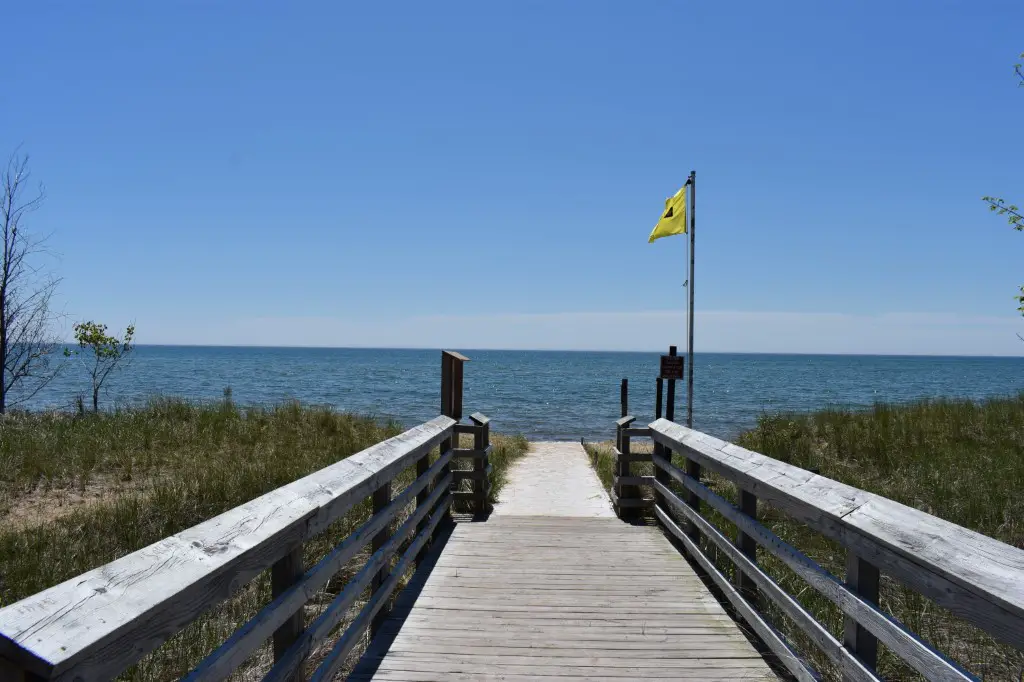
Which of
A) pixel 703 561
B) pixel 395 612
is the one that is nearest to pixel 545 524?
pixel 703 561

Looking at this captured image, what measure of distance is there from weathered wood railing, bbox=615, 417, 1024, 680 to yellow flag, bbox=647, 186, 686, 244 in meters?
10.4

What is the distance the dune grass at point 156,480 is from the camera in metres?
5.86

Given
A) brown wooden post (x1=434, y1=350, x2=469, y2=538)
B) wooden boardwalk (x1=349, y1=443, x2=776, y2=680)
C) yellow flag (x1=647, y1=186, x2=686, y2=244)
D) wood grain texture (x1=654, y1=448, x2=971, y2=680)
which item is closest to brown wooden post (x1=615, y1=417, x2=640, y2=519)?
wooden boardwalk (x1=349, y1=443, x2=776, y2=680)

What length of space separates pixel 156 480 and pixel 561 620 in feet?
23.8

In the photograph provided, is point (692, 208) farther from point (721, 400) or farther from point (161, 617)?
point (721, 400)

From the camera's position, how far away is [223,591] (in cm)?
234

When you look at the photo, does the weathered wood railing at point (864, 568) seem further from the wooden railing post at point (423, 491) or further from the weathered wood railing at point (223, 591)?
the wooden railing post at point (423, 491)

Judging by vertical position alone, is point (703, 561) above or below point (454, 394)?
below

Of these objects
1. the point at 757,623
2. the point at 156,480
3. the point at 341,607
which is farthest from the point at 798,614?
the point at 156,480

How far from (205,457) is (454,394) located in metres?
5.77

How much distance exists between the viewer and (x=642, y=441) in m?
20.4

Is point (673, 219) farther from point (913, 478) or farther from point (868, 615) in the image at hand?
point (868, 615)

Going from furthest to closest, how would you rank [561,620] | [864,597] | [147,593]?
[561,620], [864,597], [147,593]

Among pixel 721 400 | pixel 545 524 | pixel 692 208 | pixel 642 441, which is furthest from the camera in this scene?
pixel 721 400
